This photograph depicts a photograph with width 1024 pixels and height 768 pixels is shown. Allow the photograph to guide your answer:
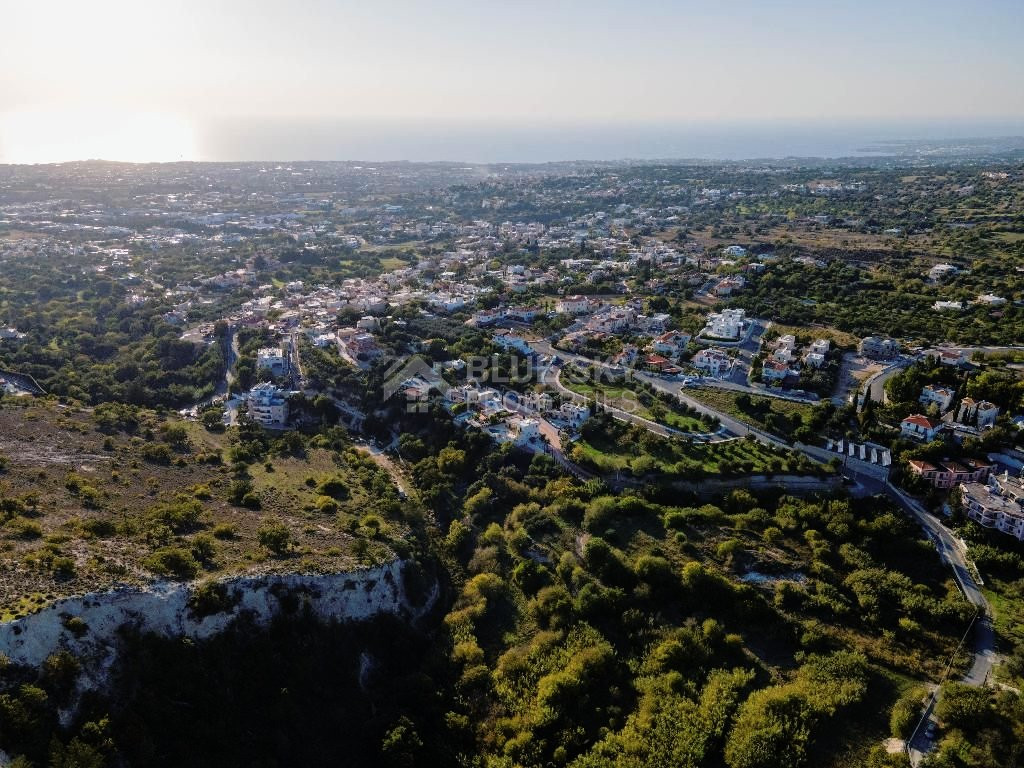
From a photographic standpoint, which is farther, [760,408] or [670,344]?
[670,344]

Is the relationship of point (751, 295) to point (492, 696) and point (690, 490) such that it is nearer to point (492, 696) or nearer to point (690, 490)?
point (690, 490)

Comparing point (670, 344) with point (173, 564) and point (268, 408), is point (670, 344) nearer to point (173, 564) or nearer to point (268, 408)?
point (268, 408)

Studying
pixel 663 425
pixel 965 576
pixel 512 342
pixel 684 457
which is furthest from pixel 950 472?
pixel 512 342

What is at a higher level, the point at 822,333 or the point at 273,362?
the point at 822,333

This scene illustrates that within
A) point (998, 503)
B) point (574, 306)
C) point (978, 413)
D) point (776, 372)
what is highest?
point (574, 306)

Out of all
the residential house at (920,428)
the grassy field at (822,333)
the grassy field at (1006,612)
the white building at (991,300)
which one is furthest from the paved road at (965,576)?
the white building at (991,300)

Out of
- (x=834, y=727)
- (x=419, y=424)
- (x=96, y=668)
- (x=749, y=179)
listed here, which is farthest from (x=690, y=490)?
(x=749, y=179)
